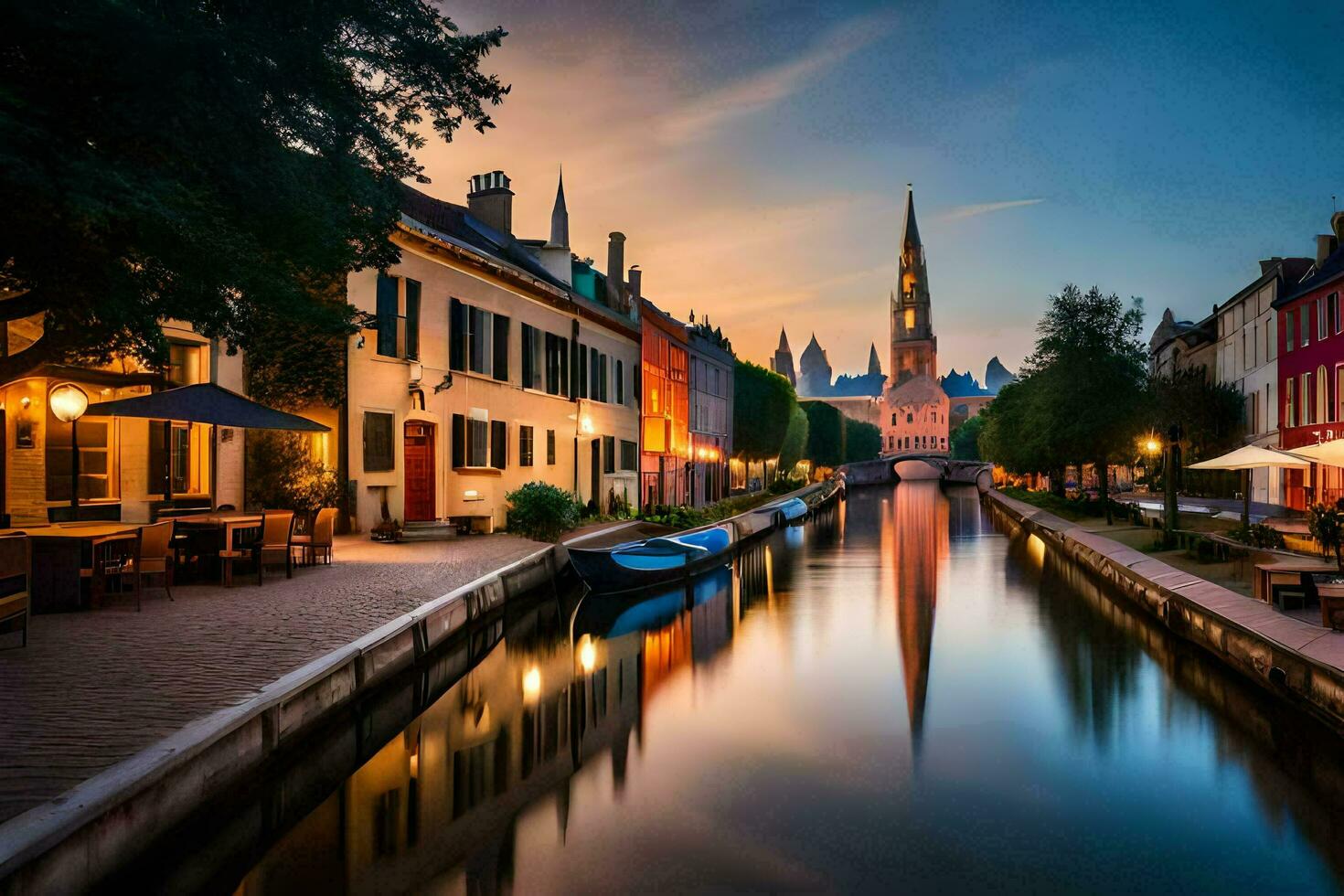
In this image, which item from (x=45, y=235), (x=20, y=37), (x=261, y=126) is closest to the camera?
(x=20, y=37)

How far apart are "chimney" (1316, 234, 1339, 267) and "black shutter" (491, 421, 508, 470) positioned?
3358 cm

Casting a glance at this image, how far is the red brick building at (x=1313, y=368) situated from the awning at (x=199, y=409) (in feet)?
95.9

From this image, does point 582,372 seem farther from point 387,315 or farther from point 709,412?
point 709,412

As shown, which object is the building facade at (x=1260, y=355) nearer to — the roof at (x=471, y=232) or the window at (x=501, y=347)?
the roof at (x=471, y=232)

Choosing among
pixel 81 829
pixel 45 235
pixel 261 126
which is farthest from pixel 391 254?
pixel 81 829

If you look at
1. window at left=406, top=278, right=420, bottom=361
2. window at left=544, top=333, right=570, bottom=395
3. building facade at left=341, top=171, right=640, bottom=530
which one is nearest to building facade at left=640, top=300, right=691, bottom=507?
building facade at left=341, top=171, right=640, bottom=530

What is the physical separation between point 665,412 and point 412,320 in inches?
740

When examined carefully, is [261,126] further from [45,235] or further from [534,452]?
[534,452]

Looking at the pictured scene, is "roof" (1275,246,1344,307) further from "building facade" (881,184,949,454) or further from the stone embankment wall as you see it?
"building facade" (881,184,949,454)

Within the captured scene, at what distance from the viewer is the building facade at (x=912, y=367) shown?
156m

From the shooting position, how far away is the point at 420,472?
20.7 meters

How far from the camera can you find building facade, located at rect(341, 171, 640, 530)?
→ 63.9ft

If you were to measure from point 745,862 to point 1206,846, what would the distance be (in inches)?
137

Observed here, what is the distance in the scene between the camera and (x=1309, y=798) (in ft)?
24.7
